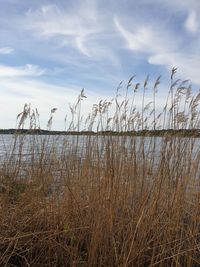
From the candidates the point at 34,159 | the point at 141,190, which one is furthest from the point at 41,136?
the point at 141,190

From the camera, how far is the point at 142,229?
309 centimetres

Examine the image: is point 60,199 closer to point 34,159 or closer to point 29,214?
point 29,214

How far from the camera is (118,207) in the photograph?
A: 11.1 feet

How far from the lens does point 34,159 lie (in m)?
4.48

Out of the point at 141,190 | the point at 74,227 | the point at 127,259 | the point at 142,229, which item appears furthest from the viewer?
the point at 74,227

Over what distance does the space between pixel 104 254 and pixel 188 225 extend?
786 millimetres

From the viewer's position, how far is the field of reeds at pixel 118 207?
316cm

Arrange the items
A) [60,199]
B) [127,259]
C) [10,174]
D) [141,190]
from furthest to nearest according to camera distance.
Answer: [10,174] < [60,199] < [141,190] < [127,259]

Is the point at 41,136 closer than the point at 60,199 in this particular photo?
No

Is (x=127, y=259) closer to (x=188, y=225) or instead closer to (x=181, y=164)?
(x=188, y=225)

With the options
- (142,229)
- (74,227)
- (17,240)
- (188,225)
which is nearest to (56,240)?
(74,227)

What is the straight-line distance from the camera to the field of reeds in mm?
3160

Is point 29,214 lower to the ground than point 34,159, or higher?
lower

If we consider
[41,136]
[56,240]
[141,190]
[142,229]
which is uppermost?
[41,136]
